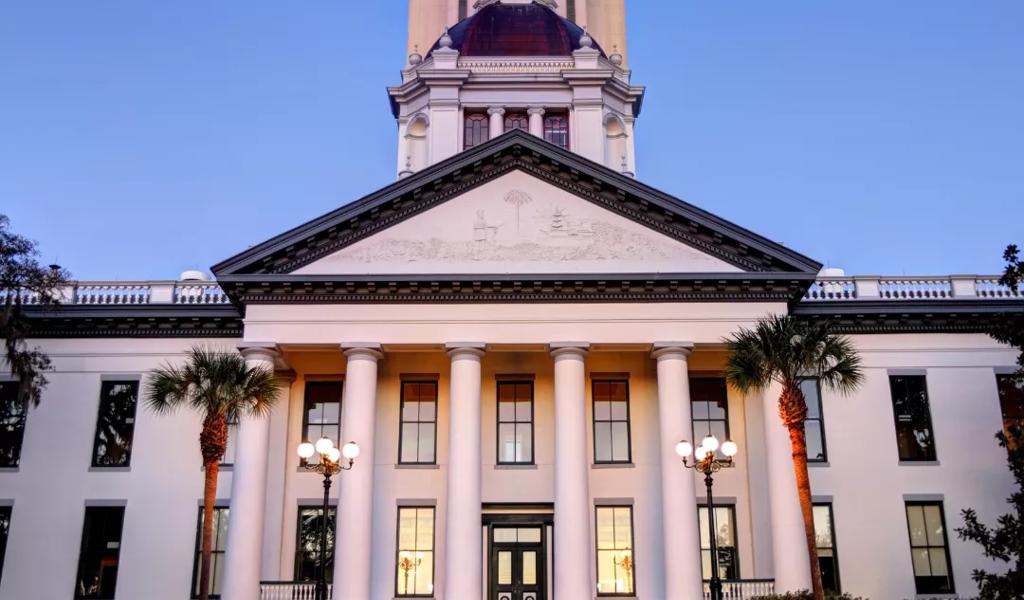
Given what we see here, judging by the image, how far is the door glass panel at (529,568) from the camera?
95.9 ft

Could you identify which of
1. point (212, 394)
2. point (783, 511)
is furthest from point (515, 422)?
point (212, 394)

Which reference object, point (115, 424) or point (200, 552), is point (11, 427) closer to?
point (115, 424)

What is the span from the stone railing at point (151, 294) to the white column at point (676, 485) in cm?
1377

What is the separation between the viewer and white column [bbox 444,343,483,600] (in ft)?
85.9

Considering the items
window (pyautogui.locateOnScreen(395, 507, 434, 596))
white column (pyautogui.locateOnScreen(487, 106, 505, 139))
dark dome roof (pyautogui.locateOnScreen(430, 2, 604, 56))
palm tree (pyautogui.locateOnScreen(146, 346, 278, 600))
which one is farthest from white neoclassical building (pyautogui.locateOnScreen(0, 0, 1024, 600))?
dark dome roof (pyautogui.locateOnScreen(430, 2, 604, 56))

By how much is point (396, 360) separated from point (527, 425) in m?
4.39

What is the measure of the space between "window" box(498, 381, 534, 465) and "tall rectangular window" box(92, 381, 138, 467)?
11.0 m

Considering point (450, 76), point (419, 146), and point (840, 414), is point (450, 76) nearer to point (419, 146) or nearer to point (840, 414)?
point (419, 146)

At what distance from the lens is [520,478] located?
1176 inches

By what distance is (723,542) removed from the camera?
1155 inches

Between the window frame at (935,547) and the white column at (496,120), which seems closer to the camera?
the window frame at (935,547)

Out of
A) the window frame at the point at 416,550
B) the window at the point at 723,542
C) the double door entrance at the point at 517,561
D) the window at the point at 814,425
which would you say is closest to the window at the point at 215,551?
the window frame at the point at 416,550

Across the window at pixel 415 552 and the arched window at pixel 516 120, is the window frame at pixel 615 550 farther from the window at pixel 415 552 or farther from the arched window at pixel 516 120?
the arched window at pixel 516 120

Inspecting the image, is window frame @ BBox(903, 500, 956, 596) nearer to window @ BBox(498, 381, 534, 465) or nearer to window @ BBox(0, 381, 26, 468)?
window @ BBox(498, 381, 534, 465)
